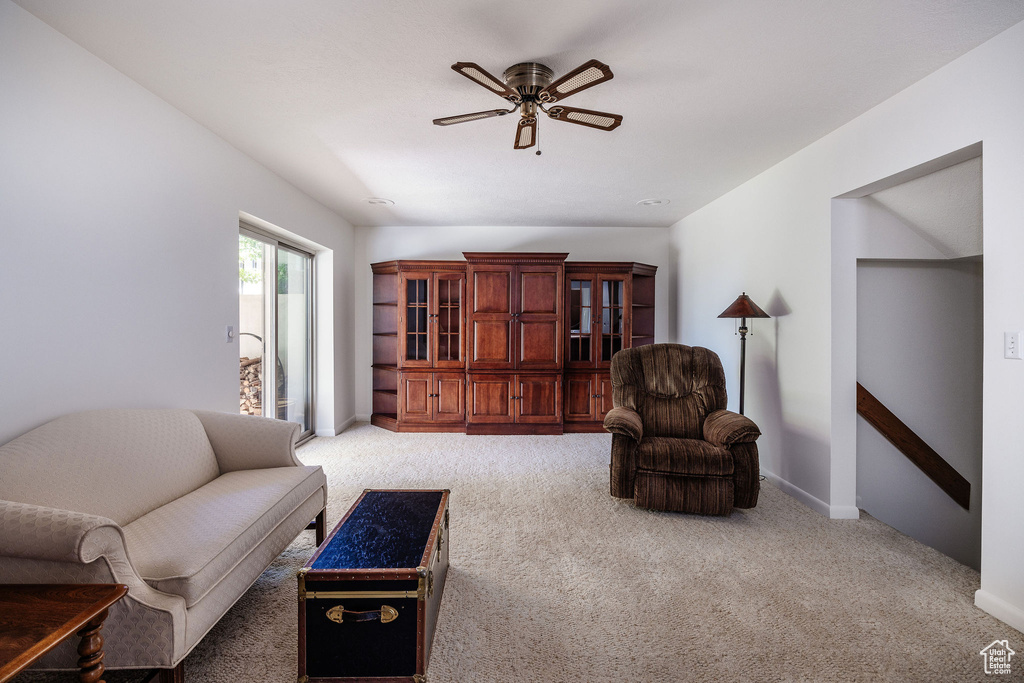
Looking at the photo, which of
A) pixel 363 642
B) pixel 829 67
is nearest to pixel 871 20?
pixel 829 67

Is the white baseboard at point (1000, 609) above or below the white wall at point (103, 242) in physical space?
below

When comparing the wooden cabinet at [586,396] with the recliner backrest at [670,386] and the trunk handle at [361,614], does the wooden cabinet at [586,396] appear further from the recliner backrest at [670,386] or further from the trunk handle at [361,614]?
the trunk handle at [361,614]

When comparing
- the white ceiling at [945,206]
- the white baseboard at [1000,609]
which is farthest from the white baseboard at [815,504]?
the white ceiling at [945,206]

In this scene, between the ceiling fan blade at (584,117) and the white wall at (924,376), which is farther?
the white wall at (924,376)

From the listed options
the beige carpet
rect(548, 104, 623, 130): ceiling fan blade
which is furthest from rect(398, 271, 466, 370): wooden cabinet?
rect(548, 104, 623, 130): ceiling fan blade

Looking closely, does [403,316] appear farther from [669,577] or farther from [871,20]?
[871,20]

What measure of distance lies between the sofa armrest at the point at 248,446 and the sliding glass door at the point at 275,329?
112 cm

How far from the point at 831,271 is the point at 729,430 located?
48.1 inches

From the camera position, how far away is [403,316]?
16.8 ft

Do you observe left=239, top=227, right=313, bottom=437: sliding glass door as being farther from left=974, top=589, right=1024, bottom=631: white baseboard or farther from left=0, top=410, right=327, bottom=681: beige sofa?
left=974, top=589, right=1024, bottom=631: white baseboard

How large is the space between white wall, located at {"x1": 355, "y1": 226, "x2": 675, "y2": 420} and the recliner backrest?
2329 millimetres

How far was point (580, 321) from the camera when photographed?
520 centimetres

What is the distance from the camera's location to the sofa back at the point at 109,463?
156 centimetres

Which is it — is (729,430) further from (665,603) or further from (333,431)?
(333,431)
